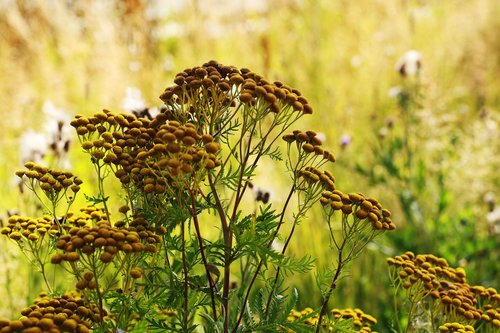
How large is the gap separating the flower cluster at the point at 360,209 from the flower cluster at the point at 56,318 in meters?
0.62

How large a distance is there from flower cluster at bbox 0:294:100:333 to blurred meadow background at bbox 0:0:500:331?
111 centimetres

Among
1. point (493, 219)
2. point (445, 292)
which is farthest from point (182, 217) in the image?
point (493, 219)

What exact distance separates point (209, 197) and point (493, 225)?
2549 mm

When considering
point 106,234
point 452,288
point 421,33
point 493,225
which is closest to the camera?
point 106,234

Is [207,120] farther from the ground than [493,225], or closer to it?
closer to it

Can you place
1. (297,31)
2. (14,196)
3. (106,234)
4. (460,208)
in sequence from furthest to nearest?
1. (297,31)
2. (14,196)
3. (460,208)
4. (106,234)

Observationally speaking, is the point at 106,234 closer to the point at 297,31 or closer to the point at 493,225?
the point at 493,225

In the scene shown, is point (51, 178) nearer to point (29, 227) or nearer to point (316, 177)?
point (29, 227)

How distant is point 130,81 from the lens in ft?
17.7

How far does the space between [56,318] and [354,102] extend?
4.41 m

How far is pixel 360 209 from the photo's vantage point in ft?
5.85

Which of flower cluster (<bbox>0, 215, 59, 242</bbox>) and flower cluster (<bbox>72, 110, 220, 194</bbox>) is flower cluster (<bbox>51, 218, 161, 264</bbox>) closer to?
flower cluster (<bbox>72, 110, 220, 194</bbox>)

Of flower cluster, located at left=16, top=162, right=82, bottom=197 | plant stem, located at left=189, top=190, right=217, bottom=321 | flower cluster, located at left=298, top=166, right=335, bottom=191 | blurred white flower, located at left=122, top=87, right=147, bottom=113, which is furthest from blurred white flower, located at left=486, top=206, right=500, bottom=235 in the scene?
flower cluster, located at left=16, top=162, right=82, bottom=197

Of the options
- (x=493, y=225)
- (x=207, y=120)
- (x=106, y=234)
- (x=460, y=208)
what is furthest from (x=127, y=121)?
(x=460, y=208)
